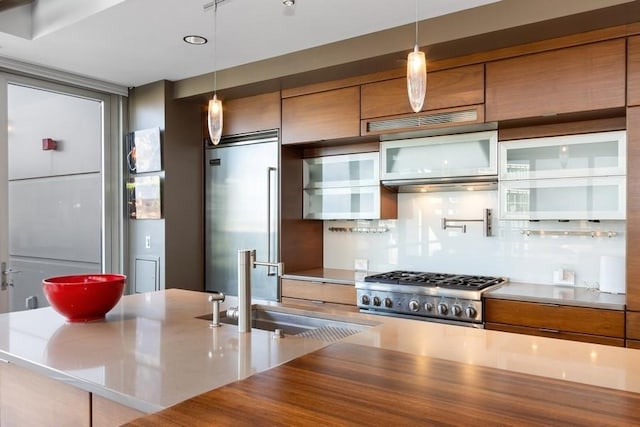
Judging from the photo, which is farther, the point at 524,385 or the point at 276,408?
the point at 524,385

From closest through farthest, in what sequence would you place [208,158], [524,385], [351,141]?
A: [524,385], [351,141], [208,158]

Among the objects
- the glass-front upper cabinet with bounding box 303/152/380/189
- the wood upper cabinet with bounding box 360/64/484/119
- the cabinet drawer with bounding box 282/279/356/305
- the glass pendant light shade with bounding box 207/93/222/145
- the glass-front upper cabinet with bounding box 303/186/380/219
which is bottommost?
the cabinet drawer with bounding box 282/279/356/305

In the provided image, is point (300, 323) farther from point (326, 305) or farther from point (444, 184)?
point (444, 184)

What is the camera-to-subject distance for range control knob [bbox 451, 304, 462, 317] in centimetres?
291

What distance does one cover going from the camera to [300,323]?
2113 mm

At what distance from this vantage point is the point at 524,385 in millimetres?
1162

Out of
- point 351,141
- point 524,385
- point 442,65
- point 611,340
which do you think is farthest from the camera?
point 351,141

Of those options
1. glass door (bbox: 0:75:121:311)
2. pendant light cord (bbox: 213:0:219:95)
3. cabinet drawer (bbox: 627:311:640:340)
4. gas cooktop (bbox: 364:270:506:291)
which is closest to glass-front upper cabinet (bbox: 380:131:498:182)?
gas cooktop (bbox: 364:270:506:291)

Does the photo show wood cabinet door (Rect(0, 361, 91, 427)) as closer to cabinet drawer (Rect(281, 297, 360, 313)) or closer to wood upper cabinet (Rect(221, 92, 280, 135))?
cabinet drawer (Rect(281, 297, 360, 313))

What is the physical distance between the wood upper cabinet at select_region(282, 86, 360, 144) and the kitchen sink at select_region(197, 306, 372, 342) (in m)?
1.72

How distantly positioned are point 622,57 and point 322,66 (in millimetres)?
1755

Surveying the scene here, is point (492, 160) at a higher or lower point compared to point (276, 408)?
higher

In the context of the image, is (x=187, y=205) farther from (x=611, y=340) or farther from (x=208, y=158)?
(x=611, y=340)

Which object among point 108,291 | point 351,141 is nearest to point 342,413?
point 108,291
